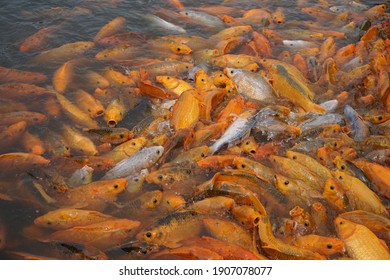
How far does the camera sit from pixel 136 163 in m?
4.63

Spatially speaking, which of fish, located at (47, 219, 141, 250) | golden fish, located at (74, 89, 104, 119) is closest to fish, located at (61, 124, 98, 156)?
golden fish, located at (74, 89, 104, 119)

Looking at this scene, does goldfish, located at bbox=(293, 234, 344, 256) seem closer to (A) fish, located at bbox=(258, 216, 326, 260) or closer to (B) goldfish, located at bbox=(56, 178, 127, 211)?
(A) fish, located at bbox=(258, 216, 326, 260)

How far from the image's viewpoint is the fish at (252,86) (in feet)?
18.8

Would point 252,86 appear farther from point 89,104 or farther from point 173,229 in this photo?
point 173,229

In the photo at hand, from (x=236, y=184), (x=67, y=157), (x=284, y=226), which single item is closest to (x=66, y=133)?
(x=67, y=157)

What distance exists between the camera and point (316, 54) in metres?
6.90

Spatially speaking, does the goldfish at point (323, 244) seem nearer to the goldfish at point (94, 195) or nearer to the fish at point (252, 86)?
the goldfish at point (94, 195)

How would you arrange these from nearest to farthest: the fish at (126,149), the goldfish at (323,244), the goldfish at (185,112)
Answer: the goldfish at (323,244) < the fish at (126,149) < the goldfish at (185,112)

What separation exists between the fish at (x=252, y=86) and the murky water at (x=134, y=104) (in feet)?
0.49

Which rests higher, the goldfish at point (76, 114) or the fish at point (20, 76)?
the fish at point (20, 76)

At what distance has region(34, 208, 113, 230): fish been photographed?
3.94 meters

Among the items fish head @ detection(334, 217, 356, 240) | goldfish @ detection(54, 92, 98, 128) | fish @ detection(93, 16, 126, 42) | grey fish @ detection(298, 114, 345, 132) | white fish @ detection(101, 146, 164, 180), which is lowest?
fish head @ detection(334, 217, 356, 240)

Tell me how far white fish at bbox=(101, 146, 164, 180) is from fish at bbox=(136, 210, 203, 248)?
837 millimetres

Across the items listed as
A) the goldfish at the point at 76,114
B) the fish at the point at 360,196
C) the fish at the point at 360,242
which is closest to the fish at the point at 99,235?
the goldfish at the point at 76,114
